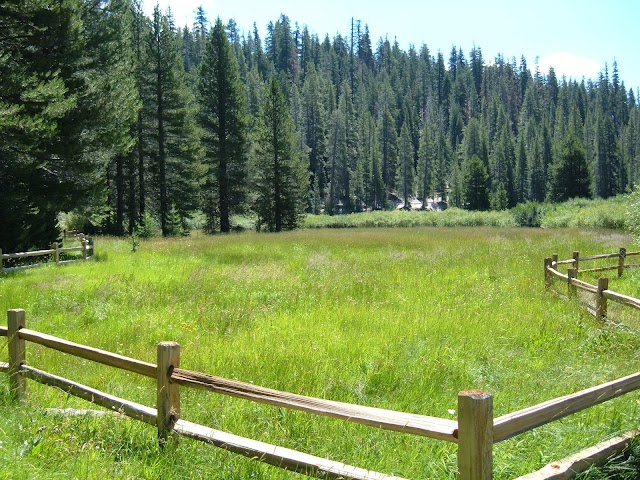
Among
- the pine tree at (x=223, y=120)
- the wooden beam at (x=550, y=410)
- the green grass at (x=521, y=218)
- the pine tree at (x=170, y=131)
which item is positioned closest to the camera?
the wooden beam at (x=550, y=410)

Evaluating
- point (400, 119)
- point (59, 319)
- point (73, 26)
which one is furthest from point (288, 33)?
point (59, 319)

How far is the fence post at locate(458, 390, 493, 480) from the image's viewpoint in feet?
9.23

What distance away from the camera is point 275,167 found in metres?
45.7

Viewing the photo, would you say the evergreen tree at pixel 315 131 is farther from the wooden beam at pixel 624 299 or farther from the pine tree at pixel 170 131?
the wooden beam at pixel 624 299

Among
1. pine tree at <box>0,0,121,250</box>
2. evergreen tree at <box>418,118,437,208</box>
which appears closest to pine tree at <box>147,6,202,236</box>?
pine tree at <box>0,0,121,250</box>

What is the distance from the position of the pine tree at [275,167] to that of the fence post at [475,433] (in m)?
43.2

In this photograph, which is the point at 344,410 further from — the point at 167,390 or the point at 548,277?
the point at 548,277

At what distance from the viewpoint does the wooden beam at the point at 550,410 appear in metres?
3.02

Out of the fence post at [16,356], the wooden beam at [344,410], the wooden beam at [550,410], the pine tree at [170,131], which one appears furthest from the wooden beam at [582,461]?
the pine tree at [170,131]

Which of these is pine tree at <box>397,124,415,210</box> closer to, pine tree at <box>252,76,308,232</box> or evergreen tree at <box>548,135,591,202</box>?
evergreen tree at <box>548,135,591,202</box>

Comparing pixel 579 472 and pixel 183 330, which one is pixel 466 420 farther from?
pixel 183 330

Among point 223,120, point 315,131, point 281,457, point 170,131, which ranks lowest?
point 281,457

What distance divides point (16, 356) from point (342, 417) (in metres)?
4.27

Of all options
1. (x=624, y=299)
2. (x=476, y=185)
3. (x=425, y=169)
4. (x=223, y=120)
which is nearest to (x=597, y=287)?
(x=624, y=299)
